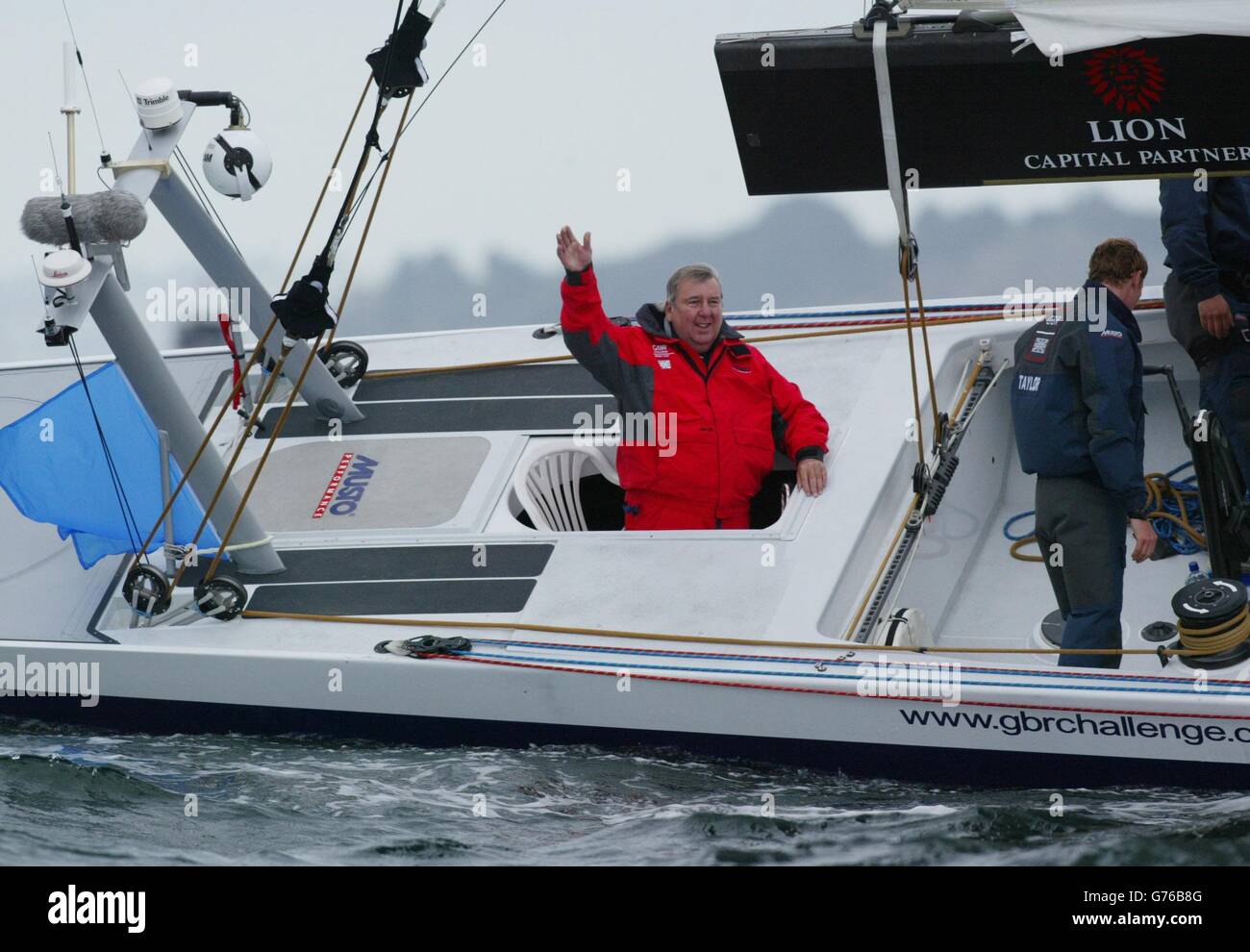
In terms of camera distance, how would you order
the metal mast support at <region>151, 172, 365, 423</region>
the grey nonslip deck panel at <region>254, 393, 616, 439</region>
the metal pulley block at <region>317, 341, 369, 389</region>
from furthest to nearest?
the metal pulley block at <region>317, 341, 369, 389</region> → the grey nonslip deck panel at <region>254, 393, 616, 439</region> → the metal mast support at <region>151, 172, 365, 423</region>

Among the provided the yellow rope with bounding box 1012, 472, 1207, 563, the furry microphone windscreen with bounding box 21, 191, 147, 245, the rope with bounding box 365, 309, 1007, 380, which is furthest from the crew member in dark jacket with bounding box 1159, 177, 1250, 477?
the furry microphone windscreen with bounding box 21, 191, 147, 245

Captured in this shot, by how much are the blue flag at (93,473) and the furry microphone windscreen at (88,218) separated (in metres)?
0.76

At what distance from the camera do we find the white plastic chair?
5.80 metres

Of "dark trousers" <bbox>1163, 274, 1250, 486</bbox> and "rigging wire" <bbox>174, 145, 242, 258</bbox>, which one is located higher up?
"rigging wire" <bbox>174, 145, 242, 258</bbox>

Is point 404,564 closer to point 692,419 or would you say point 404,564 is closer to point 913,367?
point 692,419

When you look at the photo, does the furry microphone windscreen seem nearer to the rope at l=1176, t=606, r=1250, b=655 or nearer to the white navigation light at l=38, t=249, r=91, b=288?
the white navigation light at l=38, t=249, r=91, b=288

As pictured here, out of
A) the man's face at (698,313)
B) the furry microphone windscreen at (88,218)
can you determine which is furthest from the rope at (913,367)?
the furry microphone windscreen at (88,218)

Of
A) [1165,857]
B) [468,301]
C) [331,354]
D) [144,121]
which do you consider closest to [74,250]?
[144,121]

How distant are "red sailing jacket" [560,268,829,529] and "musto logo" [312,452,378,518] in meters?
0.87

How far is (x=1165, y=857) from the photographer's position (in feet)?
13.4

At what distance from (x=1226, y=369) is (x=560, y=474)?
6.70 feet

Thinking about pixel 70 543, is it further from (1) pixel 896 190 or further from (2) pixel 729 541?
(1) pixel 896 190

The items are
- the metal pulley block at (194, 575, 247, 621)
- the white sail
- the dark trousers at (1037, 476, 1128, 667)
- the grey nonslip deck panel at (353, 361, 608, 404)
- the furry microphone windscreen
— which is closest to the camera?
the white sail

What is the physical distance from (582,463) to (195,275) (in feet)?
33.1
